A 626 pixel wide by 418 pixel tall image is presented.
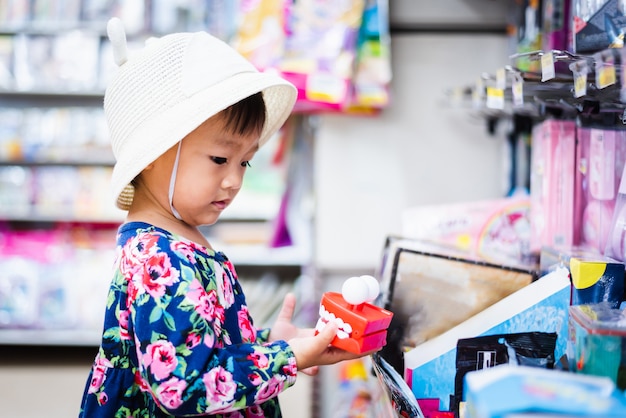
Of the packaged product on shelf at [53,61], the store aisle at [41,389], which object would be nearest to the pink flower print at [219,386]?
the store aisle at [41,389]

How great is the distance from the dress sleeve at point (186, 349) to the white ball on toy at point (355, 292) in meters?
0.14

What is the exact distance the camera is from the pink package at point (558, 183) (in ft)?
4.22

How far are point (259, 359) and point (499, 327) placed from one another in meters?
0.40

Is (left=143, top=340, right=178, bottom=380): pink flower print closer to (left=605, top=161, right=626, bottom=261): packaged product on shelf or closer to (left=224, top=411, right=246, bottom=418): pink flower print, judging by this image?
(left=224, top=411, right=246, bottom=418): pink flower print

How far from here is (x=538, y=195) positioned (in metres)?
1.41

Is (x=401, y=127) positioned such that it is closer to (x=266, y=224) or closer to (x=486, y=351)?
(x=266, y=224)

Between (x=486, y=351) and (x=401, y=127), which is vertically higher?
(x=401, y=127)

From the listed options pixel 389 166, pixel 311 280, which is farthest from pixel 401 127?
pixel 311 280

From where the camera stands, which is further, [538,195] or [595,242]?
[538,195]

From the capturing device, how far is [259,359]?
3.09 ft

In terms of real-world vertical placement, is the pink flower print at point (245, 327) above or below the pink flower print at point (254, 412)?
above

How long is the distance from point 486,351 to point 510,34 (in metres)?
1.87

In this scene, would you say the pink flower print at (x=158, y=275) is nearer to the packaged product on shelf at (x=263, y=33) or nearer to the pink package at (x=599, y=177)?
the pink package at (x=599, y=177)

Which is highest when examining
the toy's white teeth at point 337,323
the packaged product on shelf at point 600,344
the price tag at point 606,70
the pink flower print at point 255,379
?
the price tag at point 606,70
